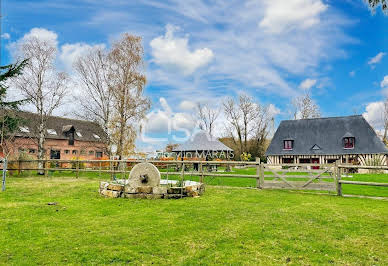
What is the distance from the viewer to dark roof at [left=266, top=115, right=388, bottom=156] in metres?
32.2

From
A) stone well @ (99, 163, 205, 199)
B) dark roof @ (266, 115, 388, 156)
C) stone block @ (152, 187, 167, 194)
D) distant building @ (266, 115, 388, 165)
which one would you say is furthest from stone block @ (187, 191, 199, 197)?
dark roof @ (266, 115, 388, 156)

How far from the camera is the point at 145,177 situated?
961 centimetres

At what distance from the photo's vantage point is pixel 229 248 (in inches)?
178

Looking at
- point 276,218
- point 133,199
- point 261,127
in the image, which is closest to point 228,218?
point 276,218

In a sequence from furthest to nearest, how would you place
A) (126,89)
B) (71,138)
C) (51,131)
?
(71,138)
(51,131)
(126,89)

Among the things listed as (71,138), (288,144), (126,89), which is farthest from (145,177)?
(71,138)

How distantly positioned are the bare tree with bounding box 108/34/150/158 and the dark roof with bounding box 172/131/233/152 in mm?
8135

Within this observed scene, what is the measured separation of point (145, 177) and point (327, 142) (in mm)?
30739

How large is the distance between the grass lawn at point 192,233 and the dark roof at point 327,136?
1075 inches

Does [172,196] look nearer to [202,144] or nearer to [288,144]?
[202,144]

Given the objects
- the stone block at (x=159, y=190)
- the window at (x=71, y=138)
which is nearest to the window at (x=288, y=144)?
the stone block at (x=159, y=190)

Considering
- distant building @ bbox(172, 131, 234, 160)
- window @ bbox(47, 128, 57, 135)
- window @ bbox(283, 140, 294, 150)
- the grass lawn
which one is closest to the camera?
the grass lawn

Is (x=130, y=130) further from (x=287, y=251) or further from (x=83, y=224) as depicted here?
(x=287, y=251)

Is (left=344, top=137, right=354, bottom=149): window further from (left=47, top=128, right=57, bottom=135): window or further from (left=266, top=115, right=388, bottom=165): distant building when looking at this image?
(left=47, top=128, right=57, bottom=135): window
